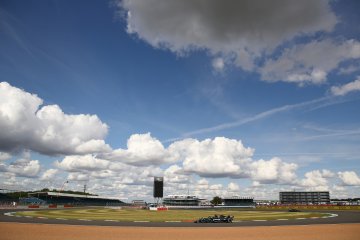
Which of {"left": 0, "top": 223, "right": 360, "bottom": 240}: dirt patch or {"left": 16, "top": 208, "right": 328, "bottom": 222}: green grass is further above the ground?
{"left": 0, "top": 223, "right": 360, "bottom": 240}: dirt patch

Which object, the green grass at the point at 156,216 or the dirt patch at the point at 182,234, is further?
the green grass at the point at 156,216

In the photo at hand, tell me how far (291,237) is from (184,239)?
9252 mm

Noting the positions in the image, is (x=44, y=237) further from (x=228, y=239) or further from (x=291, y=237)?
(x=291, y=237)

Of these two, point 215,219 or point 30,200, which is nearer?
point 215,219

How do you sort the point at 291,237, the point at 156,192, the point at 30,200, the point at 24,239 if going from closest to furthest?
the point at 24,239 < the point at 291,237 < the point at 156,192 < the point at 30,200

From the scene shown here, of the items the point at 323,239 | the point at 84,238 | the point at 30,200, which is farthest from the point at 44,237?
the point at 30,200

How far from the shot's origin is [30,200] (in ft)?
501

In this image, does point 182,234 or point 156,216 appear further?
point 156,216

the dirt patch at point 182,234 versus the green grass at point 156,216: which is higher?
the dirt patch at point 182,234

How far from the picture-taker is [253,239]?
26.9 metres

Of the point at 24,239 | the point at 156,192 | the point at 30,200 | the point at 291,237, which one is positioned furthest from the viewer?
the point at 30,200

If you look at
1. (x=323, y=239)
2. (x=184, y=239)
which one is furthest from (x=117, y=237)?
(x=323, y=239)

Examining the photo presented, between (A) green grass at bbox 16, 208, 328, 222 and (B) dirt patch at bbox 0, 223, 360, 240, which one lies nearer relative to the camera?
(B) dirt patch at bbox 0, 223, 360, 240

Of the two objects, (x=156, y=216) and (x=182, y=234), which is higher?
(x=182, y=234)
